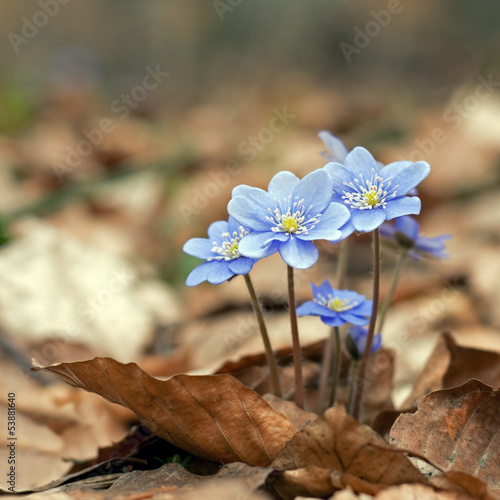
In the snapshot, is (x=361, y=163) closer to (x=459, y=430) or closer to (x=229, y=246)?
(x=229, y=246)

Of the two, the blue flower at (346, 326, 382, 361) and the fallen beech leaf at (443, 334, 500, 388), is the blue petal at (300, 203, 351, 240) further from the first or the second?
the fallen beech leaf at (443, 334, 500, 388)

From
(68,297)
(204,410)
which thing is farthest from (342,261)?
(68,297)

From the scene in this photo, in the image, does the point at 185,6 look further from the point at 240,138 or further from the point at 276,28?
the point at 240,138

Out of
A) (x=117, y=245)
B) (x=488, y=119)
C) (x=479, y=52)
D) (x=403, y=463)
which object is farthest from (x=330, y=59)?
(x=403, y=463)

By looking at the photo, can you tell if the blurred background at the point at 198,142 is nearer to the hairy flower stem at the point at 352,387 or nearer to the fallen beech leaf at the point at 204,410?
the hairy flower stem at the point at 352,387

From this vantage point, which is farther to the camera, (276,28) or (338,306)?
(276,28)

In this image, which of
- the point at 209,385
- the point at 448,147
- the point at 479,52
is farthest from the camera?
the point at 479,52

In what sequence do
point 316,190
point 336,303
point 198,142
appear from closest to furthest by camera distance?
point 316,190, point 336,303, point 198,142
